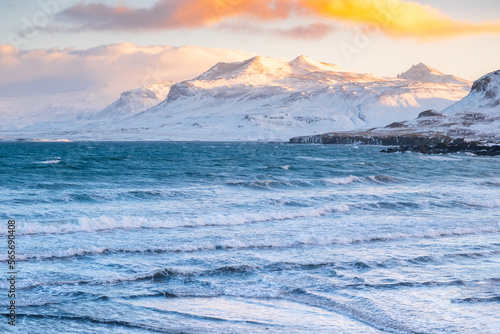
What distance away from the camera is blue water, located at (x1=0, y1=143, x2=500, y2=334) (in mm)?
16547

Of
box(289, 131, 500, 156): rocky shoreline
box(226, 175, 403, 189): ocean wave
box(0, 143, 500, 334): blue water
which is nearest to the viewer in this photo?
box(0, 143, 500, 334): blue water

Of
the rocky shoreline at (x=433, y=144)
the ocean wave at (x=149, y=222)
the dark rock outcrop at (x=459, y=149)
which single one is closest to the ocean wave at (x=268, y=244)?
the ocean wave at (x=149, y=222)

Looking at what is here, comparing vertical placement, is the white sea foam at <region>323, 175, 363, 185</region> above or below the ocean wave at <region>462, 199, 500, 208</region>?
above

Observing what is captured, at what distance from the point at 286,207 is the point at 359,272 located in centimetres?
1755

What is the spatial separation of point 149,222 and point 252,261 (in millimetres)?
10291

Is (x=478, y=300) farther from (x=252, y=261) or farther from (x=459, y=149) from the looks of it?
(x=459, y=149)

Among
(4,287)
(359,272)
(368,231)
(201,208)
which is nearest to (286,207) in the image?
(201,208)

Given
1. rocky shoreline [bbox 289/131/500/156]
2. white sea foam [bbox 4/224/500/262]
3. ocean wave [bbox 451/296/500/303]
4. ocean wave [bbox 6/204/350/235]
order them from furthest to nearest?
rocky shoreline [bbox 289/131/500/156] → ocean wave [bbox 6/204/350/235] → white sea foam [bbox 4/224/500/262] → ocean wave [bbox 451/296/500/303]

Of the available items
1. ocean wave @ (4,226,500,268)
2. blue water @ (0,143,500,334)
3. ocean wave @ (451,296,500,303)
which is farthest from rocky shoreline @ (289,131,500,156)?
ocean wave @ (451,296,500,303)

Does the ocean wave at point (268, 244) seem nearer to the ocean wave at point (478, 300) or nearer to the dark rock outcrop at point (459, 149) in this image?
the ocean wave at point (478, 300)

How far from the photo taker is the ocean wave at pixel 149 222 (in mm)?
29125

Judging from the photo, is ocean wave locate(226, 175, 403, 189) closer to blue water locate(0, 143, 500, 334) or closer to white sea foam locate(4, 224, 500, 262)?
blue water locate(0, 143, 500, 334)

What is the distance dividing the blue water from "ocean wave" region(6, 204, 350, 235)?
0.14 meters

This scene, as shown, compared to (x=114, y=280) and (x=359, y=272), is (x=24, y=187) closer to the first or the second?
(x=114, y=280)
